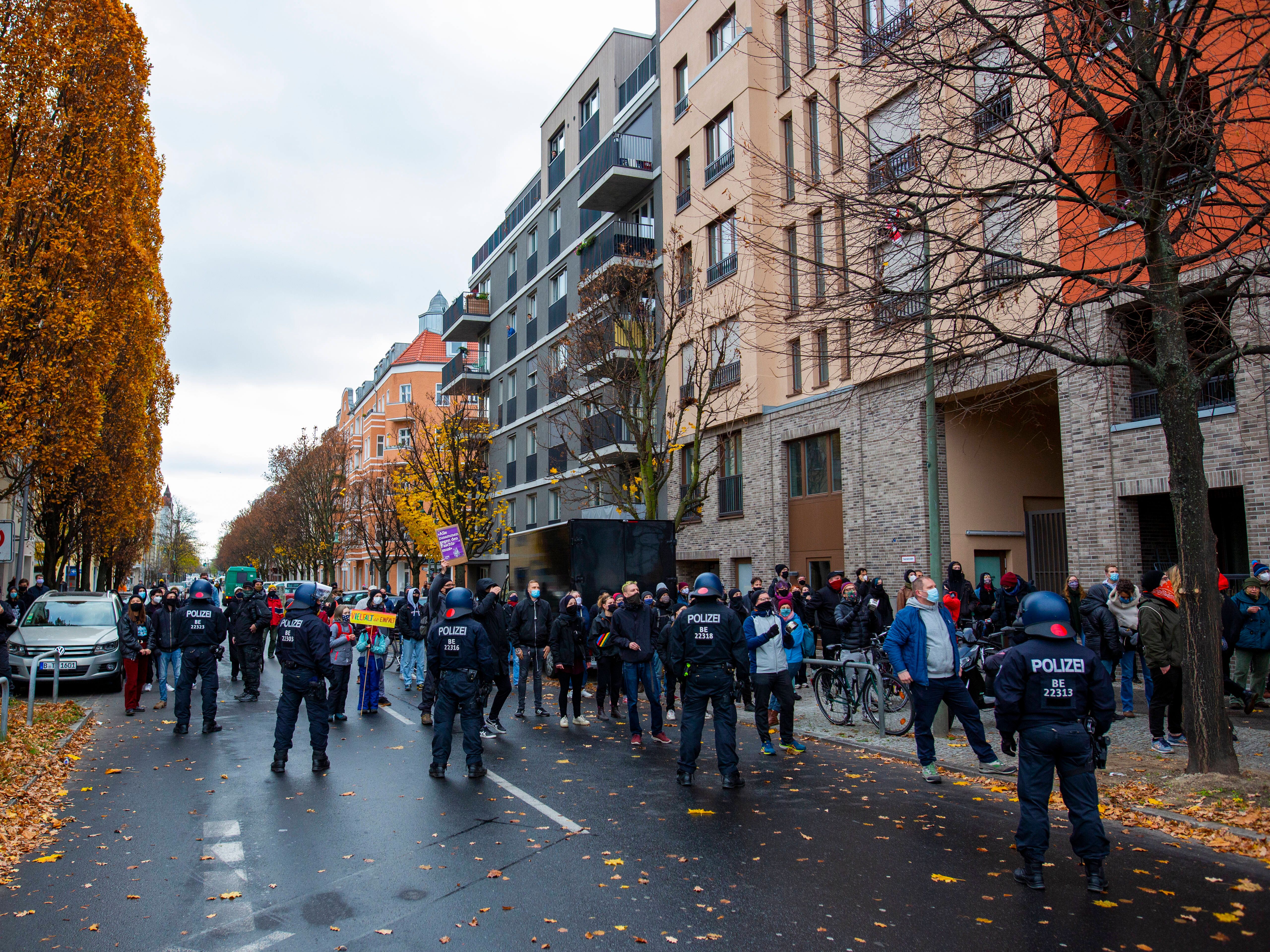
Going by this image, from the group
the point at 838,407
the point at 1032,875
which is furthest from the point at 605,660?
the point at 838,407

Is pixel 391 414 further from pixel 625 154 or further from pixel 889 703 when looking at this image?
pixel 889 703

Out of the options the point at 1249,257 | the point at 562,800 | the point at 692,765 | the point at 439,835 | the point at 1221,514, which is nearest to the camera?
the point at 439,835

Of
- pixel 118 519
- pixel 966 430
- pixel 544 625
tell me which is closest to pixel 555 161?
pixel 118 519

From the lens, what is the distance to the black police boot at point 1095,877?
5.27 metres

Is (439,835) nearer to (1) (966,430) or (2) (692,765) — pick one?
(2) (692,765)

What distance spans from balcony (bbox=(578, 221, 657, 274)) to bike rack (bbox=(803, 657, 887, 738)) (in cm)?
1853

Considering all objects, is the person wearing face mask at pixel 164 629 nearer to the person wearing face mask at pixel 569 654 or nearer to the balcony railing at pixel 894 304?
the person wearing face mask at pixel 569 654

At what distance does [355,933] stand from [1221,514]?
15.0m

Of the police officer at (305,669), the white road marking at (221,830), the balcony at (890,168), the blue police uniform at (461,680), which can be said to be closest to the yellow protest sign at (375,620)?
the police officer at (305,669)

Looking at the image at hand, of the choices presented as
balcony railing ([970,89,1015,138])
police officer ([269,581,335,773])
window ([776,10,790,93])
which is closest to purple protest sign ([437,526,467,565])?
police officer ([269,581,335,773])

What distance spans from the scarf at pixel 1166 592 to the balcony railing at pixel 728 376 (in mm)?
15451

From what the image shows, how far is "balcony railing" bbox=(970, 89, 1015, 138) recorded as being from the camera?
8750 millimetres

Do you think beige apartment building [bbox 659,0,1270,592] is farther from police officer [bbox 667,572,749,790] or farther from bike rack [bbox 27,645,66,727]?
bike rack [bbox 27,645,66,727]

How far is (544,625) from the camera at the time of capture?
12836 mm
